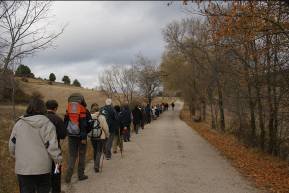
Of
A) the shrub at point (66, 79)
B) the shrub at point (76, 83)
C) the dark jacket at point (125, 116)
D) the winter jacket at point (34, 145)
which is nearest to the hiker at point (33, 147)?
the winter jacket at point (34, 145)

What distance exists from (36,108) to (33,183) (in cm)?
106

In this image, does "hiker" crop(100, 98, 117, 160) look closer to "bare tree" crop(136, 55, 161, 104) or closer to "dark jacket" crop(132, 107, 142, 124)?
"dark jacket" crop(132, 107, 142, 124)

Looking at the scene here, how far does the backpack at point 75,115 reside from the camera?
923 cm

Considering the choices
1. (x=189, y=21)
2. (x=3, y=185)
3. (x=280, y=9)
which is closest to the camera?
(x=3, y=185)

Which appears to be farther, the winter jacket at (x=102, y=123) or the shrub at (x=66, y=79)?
the shrub at (x=66, y=79)

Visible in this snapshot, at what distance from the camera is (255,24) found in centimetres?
1175

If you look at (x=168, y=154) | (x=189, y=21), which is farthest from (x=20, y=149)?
(x=189, y=21)

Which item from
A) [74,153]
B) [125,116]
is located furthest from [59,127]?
[125,116]

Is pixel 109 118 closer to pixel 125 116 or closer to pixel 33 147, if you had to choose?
pixel 125 116

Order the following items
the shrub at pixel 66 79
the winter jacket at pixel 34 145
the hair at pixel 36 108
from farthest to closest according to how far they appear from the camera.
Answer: the shrub at pixel 66 79
the hair at pixel 36 108
the winter jacket at pixel 34 145

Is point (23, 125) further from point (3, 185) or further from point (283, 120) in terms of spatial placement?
point (283, 120)

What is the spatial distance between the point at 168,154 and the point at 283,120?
15.2 ft

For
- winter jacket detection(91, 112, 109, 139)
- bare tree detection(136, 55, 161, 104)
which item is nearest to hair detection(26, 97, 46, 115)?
winter jacket detection(91, 112, 109, 139)

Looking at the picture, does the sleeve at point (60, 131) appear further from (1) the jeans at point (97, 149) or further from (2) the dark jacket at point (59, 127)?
(1) the jeans at point (97, 149)
